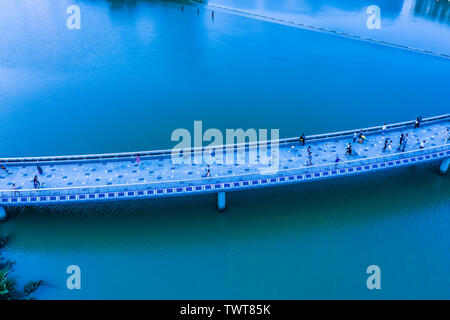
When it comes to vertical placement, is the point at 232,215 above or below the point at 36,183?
below

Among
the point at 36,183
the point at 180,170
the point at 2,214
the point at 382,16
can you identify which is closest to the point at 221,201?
the point at 180,170

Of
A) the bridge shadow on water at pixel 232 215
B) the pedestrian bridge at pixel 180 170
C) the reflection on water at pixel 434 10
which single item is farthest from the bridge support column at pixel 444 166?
the reflection on water at pixel 434 10

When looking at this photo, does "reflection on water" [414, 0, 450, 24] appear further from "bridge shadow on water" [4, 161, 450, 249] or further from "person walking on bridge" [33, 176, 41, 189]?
"person walking on bridge" [33, 176, 41, 189]

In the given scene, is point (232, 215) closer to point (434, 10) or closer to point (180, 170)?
point (180, 170)

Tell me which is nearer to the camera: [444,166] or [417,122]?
[444,166]

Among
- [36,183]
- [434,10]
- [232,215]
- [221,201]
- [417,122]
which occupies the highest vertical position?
[434,10]

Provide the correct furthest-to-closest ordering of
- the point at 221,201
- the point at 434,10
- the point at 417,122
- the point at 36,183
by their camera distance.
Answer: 1. the point at 434,10
2. the point at 417,122
3. the point at 221,201
4. the point at 36,183
